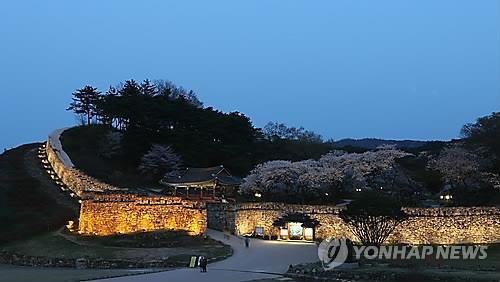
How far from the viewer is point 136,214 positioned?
35.2 meters

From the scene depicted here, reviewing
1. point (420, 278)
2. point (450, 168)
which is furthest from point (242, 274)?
point (450, 168)

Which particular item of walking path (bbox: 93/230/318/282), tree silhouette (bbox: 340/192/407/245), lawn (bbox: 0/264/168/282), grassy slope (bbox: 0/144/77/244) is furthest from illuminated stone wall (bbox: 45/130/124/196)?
tree silhouette (bbox: 340/192/407/245)

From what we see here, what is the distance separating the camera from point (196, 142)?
185 ft

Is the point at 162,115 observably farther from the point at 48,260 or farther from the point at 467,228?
the point at 467,228

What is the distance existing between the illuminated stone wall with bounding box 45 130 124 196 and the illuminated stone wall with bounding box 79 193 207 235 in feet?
12.3

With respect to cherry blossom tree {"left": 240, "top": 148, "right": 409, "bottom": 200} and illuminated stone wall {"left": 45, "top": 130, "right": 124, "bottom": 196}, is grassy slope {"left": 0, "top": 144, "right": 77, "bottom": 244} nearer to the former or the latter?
illuminated stone wall {"left": 45, "top": 130, "right": 124, "bottom": 196}

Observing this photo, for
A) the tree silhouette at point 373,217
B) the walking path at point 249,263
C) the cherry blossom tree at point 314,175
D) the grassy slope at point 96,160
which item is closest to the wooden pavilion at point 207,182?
the cherry blossom tree at point 314,175

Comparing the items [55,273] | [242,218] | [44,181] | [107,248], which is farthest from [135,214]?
[44,181]

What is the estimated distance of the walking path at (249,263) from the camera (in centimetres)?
2394

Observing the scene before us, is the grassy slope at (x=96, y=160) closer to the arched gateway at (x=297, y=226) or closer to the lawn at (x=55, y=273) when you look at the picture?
the arched gateway at (x=297, y=226)

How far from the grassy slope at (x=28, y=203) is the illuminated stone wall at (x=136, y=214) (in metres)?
3.68

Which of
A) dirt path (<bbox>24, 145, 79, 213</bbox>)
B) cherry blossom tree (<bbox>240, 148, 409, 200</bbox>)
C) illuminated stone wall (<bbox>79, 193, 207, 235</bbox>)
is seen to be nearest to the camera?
illuminated stone wall (<bbox>79, 193, 207, 235</bbox>)

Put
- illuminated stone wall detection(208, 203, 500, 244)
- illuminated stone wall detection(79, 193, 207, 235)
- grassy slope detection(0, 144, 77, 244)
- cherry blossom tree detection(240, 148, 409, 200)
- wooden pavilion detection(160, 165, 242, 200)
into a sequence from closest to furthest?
illuminated stone wall detection(208, 203, 500, 244), illuminated stone wall detection(79, 193, 207, 235), grassy slope detection(0, 144, 77, 244), wooden pavilion detection(160, 165, 242, 200), cherry blossom tree detection(240, 148, 409, 200)

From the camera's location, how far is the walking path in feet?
78.5
